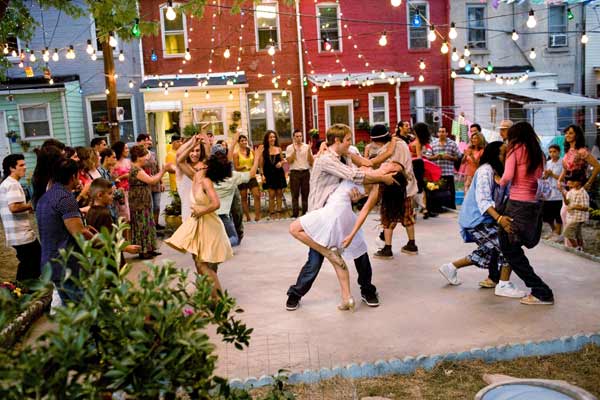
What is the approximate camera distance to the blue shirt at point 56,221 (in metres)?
4.40

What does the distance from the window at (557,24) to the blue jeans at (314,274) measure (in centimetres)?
2131

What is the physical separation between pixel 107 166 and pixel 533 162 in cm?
562

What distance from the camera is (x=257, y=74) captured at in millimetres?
21531

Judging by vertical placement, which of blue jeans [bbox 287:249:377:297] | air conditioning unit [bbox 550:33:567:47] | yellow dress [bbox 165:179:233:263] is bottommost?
blue jeans [bbox 287:249:377:297]

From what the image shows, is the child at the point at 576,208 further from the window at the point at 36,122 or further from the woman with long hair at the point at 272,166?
the window at the point at 36,122

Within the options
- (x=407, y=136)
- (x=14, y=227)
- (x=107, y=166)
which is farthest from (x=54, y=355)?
(x=407, y=136)

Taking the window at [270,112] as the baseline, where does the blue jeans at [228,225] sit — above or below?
below

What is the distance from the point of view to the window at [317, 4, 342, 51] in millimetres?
21625

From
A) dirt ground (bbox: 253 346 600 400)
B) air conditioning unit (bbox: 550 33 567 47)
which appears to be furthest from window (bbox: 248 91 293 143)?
dirt ground (bbox: 253 346 600 400)

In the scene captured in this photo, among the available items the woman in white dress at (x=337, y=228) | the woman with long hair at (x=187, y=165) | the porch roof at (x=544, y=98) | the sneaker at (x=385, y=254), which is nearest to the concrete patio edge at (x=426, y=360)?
the woman in white dress at (x=337, y=228)

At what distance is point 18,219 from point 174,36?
640 inches

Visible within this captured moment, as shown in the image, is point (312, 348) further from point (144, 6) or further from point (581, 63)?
point (581, 63)

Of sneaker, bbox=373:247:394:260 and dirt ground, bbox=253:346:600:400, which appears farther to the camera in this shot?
sneaker, bbox=373:247:394:260

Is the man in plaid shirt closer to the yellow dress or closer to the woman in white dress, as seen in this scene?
the woman in white dress
